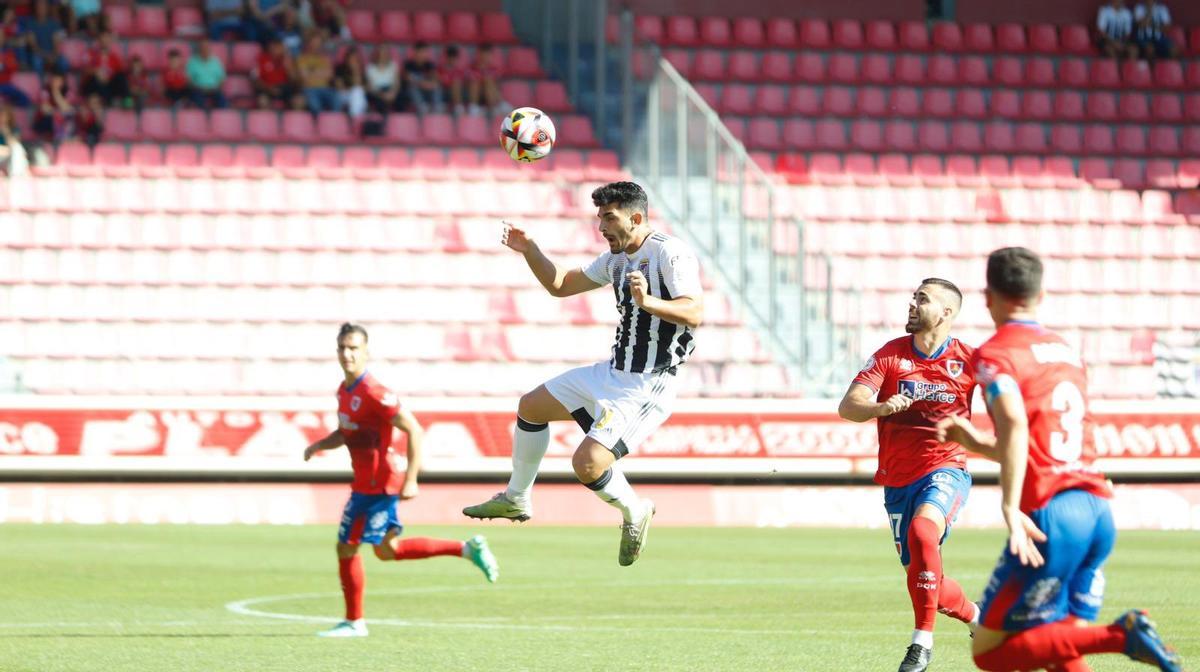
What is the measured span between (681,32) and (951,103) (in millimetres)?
3778

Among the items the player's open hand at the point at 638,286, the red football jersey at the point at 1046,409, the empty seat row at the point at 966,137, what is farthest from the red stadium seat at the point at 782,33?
the red football jersey at the point at 1046,409

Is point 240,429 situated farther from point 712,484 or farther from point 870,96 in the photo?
point 870,96

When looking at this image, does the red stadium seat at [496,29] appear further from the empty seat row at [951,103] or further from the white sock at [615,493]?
the white sock at [615,493]

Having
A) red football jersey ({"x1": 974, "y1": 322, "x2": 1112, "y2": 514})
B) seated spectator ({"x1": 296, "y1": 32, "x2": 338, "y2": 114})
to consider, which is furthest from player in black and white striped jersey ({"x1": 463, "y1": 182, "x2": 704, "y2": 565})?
seated spectator ({"x1": 296, "y1": 32, "x2": 338, "y2": 114})

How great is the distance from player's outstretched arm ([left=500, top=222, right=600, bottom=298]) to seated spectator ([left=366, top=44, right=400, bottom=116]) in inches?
584

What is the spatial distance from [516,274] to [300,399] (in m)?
4.03

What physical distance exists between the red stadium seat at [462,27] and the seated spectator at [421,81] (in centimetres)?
113

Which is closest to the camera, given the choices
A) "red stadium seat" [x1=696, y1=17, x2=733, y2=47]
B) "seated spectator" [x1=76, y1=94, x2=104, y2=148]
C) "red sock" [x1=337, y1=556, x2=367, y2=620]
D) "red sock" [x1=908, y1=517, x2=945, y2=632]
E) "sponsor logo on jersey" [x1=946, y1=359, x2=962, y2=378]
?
"red sock" [x1=908, y1=517, x2=945, y2=632]

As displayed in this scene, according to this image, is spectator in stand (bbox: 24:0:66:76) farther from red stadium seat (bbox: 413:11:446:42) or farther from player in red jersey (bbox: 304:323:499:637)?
player in red jersey (bbox: 304:323:499:637)

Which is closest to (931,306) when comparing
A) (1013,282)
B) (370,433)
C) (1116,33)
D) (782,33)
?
(1013,282)

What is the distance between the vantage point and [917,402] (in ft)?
30.8

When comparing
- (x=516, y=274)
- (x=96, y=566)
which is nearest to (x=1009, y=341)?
(x=96, y=566)

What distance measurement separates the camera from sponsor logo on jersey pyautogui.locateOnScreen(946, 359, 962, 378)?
9438 millimetres

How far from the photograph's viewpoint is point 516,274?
22.8 meters
